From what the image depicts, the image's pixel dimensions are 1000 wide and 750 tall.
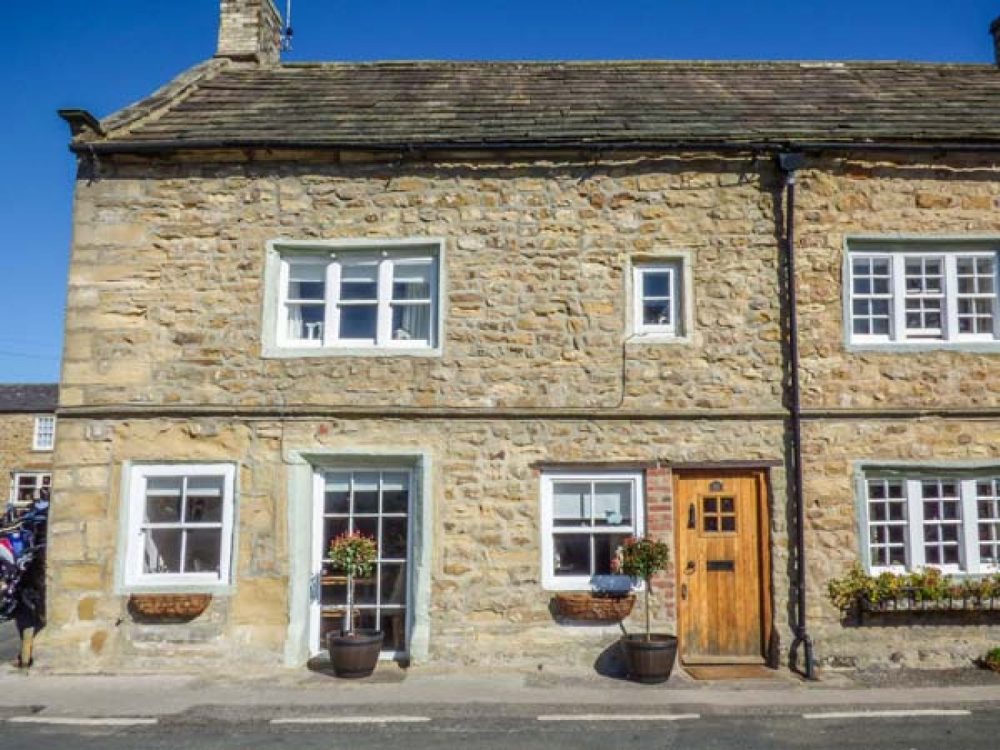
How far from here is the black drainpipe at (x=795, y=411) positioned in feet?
29.4

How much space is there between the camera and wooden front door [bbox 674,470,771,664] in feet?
30.1

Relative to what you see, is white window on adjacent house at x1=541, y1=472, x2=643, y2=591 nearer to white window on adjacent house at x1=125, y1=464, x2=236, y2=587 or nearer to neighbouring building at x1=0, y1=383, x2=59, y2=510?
white window on adjacent house at x1=125, y1=464, x2=236, y2=587

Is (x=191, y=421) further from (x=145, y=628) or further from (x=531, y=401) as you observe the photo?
(x=531, y=401)

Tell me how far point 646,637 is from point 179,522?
556 centimetres

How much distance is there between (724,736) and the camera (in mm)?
6840

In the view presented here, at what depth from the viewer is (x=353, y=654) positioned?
859 centimetres

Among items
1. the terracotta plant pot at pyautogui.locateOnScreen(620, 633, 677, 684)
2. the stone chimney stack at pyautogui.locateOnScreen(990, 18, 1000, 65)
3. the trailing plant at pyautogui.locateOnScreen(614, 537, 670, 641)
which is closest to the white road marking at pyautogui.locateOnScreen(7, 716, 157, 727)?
the terracotta plant pot at pyautogui.locateOnScreen(620, 633, 677, 684)

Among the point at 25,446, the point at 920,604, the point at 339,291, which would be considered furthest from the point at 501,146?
the point at 25,446

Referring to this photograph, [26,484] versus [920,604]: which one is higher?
[26,484]

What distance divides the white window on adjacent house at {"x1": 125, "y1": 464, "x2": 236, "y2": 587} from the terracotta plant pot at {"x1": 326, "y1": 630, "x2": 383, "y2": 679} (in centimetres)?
170

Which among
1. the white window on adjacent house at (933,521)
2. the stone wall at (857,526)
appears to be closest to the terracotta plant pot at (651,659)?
the stone wall at (857,526)

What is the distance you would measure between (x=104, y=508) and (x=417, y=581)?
376 centimetres

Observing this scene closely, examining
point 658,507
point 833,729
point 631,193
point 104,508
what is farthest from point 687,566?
point 104,508

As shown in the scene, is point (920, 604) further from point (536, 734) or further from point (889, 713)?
point (536, 734)
